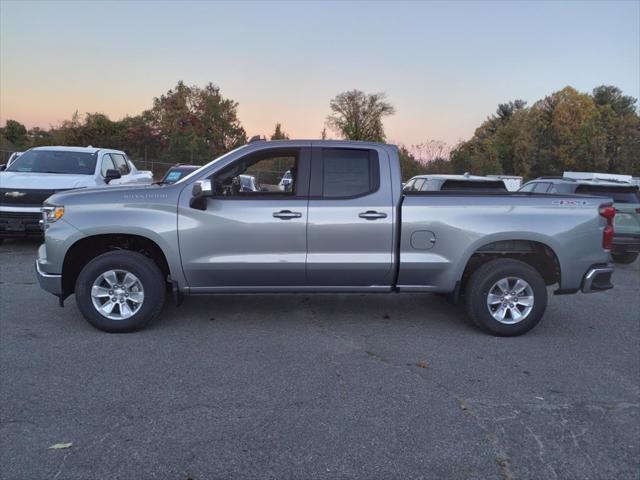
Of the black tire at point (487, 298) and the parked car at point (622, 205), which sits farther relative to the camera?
the parked car at point (622, 205)

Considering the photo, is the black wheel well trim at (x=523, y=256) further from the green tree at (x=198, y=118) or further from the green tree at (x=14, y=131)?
the green tree at (x=14, y=131)

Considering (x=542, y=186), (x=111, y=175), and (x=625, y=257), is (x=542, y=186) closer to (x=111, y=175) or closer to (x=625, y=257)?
(x=625, y=257)

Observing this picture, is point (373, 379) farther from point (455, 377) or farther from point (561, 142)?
point (561, 142)

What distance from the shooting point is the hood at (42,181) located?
32.6ft

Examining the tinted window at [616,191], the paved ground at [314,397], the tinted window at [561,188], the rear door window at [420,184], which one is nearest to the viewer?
the paved ground at [314,397]

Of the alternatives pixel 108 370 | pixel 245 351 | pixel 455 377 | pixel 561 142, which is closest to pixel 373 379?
pixel 455 377

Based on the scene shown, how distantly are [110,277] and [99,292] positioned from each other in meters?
0.19

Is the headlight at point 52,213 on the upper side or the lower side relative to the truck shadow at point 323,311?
upper

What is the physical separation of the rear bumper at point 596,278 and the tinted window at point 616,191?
5080mm

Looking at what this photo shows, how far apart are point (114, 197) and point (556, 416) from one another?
174 inches

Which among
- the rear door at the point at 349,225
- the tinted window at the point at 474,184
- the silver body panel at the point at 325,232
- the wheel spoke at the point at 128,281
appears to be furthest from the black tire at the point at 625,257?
the wheel spoke at the point at 128,281

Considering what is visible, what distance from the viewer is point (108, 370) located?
4.48 metres

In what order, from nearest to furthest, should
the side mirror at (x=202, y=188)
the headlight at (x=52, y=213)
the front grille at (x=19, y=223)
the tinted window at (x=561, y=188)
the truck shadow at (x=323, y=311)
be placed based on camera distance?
the side mirror at (x=202, y=188) → the headlight at (x=52, y=213) → the truck shadow at (x=323, y=311) → the front grille at (x=19, y=223) → the tinted window at (x=561, y=188)

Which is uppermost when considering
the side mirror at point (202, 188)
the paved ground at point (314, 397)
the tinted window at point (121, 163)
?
the tinted window at point (121, 163)
